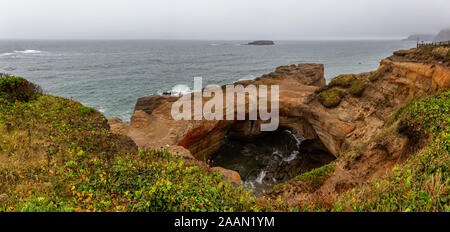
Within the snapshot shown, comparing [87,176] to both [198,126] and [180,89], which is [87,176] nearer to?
[198,126]

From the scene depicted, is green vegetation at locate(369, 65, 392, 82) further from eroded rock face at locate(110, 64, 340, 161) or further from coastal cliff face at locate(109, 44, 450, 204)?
eroded rock face at locate(110, 64, 340, 161)

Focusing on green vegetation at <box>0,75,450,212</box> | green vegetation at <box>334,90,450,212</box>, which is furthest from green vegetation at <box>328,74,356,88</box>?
green vegetation at <box>334,90,450,212</box>

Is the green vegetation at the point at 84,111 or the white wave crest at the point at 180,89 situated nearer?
the green vegetation at the point at 84,111

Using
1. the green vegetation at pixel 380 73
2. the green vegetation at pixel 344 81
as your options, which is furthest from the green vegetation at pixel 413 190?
the green vegetation at pixel 344 81

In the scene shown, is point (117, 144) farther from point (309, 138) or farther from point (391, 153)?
point (309, 138)

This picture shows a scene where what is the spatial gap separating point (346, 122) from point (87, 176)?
18.0m

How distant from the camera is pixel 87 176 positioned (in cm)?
795

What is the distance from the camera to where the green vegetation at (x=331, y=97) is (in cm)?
2080

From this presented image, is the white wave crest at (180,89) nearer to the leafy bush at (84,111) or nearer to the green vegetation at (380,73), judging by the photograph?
the leafy bush at (84,111)

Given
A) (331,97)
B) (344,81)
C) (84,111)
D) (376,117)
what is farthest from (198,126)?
(376,117)
